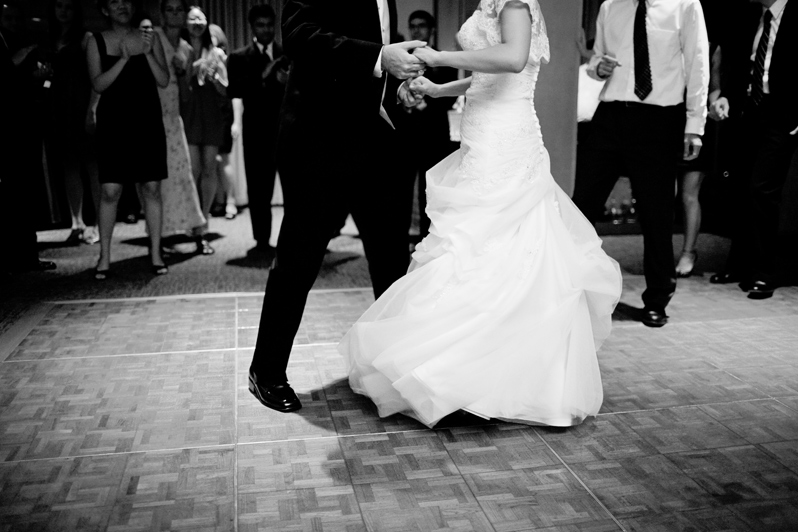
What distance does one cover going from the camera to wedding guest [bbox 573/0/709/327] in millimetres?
3822

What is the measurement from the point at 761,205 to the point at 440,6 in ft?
15.0

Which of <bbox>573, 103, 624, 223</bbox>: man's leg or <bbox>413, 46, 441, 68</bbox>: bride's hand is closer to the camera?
<bbox>413, 46, 441, 68</bbox>: bride's hand

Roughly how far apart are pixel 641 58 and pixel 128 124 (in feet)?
9.56

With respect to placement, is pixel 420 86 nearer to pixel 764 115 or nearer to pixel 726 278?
pixel 764 115

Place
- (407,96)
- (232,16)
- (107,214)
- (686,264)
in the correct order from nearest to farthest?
(407,96), (107,214), (686,264), (232,16)

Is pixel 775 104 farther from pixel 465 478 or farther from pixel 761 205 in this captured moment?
pixel 465 478

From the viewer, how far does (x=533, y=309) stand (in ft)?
8.68

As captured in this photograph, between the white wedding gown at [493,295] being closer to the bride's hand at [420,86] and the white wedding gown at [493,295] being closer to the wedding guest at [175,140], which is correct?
the bride's hand at [420,86]

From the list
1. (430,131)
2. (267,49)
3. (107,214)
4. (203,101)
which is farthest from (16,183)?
(430,131)

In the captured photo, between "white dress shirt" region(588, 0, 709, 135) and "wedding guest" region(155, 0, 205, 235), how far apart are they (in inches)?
114

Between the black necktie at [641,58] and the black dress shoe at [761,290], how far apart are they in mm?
1408

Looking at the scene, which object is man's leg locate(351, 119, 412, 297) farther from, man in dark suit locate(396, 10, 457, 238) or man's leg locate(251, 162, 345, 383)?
man in dark suit locate(396, 10, 457, 238)

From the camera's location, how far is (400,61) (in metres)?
2.38

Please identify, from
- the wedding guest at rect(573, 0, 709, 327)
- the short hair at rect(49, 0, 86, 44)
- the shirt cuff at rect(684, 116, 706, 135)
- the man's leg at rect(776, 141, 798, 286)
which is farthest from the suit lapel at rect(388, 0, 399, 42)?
the man's leg at rect(776, 141, 798, 286)
